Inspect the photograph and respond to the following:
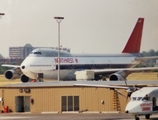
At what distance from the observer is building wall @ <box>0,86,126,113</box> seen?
53.8 meters

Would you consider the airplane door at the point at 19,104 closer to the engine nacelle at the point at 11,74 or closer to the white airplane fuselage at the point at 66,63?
the white airplane fuselage at the point at 66,63

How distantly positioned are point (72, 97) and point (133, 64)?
1614 inches

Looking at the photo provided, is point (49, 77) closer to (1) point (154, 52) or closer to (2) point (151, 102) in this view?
(2) point (151, 102)

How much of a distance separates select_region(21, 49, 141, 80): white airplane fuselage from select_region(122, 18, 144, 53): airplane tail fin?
6.98 metres

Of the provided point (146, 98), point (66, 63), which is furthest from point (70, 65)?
point (146, 98)

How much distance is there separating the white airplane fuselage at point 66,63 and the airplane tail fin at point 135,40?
6.98m

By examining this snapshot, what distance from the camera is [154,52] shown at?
155500mm

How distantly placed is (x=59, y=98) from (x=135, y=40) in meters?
51.3

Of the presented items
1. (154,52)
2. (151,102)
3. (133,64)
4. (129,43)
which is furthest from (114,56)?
(154,52)

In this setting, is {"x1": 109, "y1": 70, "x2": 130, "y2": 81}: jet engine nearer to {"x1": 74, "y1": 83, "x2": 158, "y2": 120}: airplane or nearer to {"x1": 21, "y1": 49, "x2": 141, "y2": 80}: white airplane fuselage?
{"x1": 21, "y1": 49, "x2": 141, "y2": 80}: white airplane fuselage

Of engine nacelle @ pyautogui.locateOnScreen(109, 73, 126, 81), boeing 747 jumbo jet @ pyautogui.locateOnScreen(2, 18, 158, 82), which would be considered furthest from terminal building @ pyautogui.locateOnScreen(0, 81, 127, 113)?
boeing 747 jumbo jet @ pyautogui.locateOnScreen(2, 18, 158, 82)

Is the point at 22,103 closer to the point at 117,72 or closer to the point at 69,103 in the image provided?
the point at 69,103

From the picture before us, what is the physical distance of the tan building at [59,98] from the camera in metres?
53.8

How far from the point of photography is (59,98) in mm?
56312
